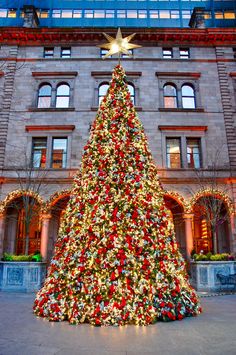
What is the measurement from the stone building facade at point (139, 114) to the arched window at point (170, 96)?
0.08 metres

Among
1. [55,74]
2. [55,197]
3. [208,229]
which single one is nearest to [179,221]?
[208,229]

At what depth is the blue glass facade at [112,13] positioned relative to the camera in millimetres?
33125

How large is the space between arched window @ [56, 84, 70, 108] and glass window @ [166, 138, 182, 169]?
25.5 feet

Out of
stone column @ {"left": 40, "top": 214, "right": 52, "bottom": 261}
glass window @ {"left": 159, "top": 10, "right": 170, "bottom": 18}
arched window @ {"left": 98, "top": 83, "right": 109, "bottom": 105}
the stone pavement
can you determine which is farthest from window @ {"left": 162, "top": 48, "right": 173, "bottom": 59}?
the stone pavement

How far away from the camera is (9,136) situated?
18125 mm

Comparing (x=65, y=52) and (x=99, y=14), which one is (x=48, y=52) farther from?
(x=99, y=14)

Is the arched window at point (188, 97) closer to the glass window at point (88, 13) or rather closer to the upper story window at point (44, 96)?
the upper story window at point (44, 96)

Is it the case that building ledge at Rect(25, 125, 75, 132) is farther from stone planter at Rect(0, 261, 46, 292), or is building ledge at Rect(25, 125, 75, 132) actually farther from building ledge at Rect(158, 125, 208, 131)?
stone planter at Rect(0, 261, 46, 292)

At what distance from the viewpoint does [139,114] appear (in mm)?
18562

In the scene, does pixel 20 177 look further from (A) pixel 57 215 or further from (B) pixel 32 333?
(B) pixel 32 333

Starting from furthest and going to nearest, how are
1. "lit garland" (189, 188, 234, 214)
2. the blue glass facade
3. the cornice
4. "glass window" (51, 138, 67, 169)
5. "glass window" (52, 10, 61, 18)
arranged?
"glass window" (52, 10, 61, 18) → the blue glass facade → the cornice → "glass window" (51, 138, 67, 169) → "lit garland" (189, 188, 234, 214)

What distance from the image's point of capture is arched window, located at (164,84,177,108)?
763 inches

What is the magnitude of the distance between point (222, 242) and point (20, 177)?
13690mm

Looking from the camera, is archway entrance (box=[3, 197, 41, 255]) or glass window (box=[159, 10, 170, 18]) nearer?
archway entrance (box=[3, 197, 41, 255])
